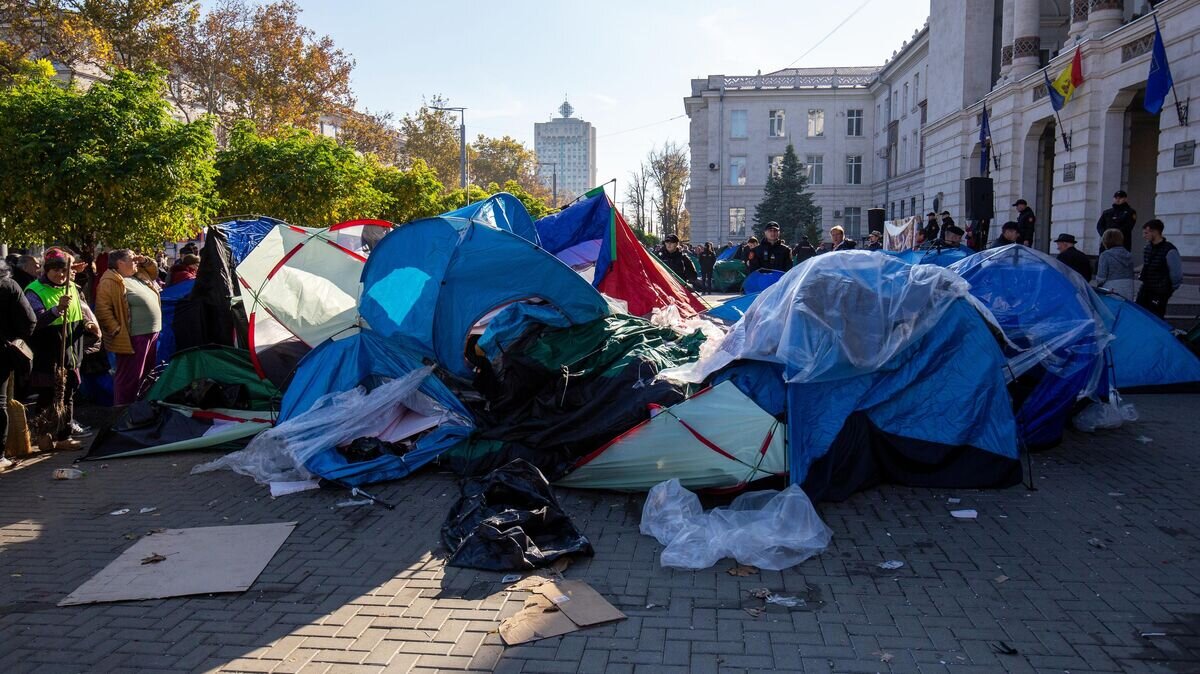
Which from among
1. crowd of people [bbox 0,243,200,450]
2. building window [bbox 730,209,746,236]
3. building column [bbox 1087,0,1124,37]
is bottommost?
crowd of people [bbox 0,243,200,450]

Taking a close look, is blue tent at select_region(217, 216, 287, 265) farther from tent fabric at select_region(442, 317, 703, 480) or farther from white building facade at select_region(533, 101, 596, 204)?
white building facade at select_region(533, 101, 596, 204)

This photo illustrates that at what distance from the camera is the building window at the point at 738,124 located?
56.9 m

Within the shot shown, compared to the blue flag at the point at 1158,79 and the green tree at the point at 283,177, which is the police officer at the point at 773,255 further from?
the green tree at the point at 283,177

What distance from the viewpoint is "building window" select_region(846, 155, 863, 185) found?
5678 cm

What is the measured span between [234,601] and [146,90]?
839 cm

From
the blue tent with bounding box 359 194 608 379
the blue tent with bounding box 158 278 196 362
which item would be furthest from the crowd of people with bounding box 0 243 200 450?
the blue tent with bounding box 359 194 608 379

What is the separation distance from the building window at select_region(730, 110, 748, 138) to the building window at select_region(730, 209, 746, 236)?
529 cm

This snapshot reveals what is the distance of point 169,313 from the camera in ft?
31.8

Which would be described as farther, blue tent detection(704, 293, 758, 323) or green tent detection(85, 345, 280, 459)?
blue tent detection(704, 293, 758, 323)

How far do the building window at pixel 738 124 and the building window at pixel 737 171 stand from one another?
5.42ft

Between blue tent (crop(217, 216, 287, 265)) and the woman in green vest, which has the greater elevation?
blue tent (crop(217, 216, 287, 265))

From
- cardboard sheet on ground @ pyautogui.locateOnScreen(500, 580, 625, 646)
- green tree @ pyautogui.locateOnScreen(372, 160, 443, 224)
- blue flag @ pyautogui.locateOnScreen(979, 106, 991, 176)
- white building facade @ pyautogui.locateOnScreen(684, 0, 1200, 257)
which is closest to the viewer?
cardboard sheet on ground @ pyautogui.locateOnScreen(500, 580, 625, 646)

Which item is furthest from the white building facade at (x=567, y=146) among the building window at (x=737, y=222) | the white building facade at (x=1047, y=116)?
the white building facade at (x=1047, y=116)

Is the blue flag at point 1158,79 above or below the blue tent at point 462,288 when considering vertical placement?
above
